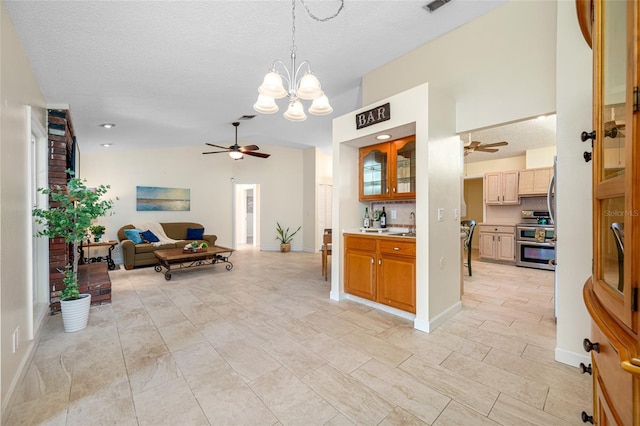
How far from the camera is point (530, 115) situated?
261 cm

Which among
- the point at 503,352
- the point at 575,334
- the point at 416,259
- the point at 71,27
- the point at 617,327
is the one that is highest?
the point at 71,27

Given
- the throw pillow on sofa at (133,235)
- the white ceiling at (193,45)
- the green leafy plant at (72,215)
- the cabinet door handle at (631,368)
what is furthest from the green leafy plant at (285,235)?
the cabinet door handle at (631,368)

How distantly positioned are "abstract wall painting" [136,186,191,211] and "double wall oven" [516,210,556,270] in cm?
824

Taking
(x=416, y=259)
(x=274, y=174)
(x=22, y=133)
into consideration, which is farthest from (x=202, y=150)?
(x=416, y=259)

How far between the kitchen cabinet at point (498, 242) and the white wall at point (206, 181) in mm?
4842

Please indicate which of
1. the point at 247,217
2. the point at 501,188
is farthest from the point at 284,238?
the point at 501,188

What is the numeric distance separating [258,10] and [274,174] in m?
6.43

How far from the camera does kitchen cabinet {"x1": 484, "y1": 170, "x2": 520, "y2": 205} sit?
20.2ft

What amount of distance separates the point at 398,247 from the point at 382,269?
1.17ft

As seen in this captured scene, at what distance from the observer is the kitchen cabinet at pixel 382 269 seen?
2930mm

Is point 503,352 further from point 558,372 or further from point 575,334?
point 575,334

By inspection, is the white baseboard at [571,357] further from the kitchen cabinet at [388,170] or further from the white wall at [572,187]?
the kitchen cabinet at [388,170]

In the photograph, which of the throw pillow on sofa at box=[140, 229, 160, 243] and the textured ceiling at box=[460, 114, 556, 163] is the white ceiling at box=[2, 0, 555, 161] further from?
the throw pillow on sofa at box=[140, 229, 160, 243]

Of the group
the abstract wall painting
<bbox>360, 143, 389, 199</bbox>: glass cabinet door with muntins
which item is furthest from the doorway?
<bbox>360, 143, 389, 199</bbox>: glass cabinet door with muntins
